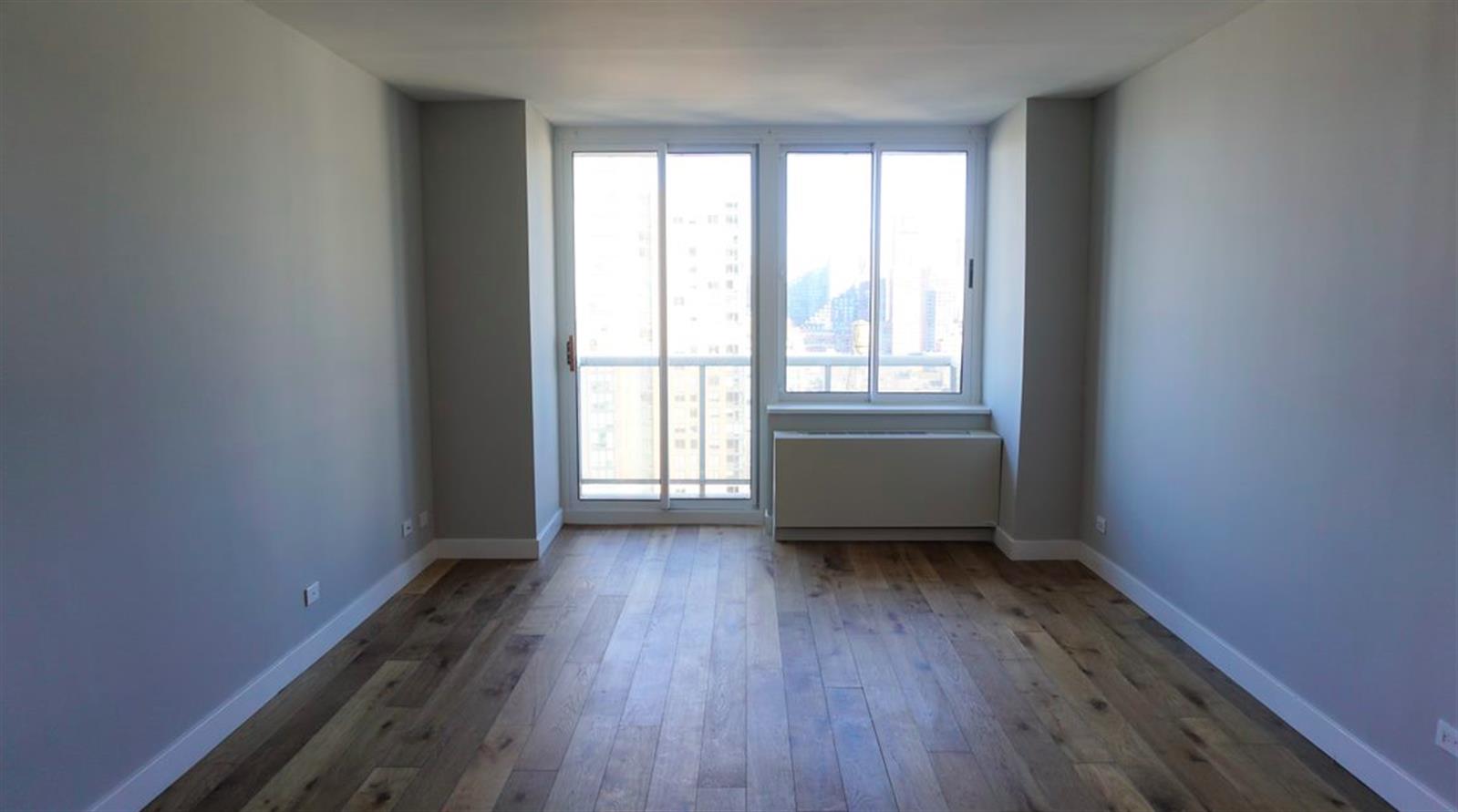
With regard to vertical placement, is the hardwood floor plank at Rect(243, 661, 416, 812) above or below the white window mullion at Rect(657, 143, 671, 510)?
below

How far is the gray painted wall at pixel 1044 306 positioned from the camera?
13.8ft

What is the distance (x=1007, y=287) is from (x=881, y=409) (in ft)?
3.30

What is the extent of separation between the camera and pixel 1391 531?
226 centimetres

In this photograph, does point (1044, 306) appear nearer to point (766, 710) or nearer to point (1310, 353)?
point (1310, 353)

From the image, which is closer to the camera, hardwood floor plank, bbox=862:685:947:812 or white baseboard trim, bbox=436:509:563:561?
hardwood floor plank, bbox=862:685:947:812

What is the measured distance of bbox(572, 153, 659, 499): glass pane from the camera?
4934mm

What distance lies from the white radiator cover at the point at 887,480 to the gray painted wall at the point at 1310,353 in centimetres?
105

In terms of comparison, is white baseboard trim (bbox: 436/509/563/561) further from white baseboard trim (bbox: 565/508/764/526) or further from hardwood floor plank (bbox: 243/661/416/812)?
hardwood floor plank (bbox: 243/661/416/812)

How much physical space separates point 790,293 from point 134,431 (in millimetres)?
3536

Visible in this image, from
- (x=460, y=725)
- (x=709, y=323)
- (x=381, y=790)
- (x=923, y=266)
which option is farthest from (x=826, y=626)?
(x=923, y=266)

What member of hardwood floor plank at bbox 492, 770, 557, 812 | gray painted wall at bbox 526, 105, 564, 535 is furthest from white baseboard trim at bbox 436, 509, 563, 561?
hardwood floor plank at bbox 492, 770, 557, 812

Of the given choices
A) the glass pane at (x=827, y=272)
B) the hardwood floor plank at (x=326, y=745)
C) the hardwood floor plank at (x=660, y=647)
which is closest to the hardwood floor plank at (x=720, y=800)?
the hardwood floor plank at (x=660, y=647)

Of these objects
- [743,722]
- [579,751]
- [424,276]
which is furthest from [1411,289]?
[424,276]

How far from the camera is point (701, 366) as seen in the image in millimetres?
5074
